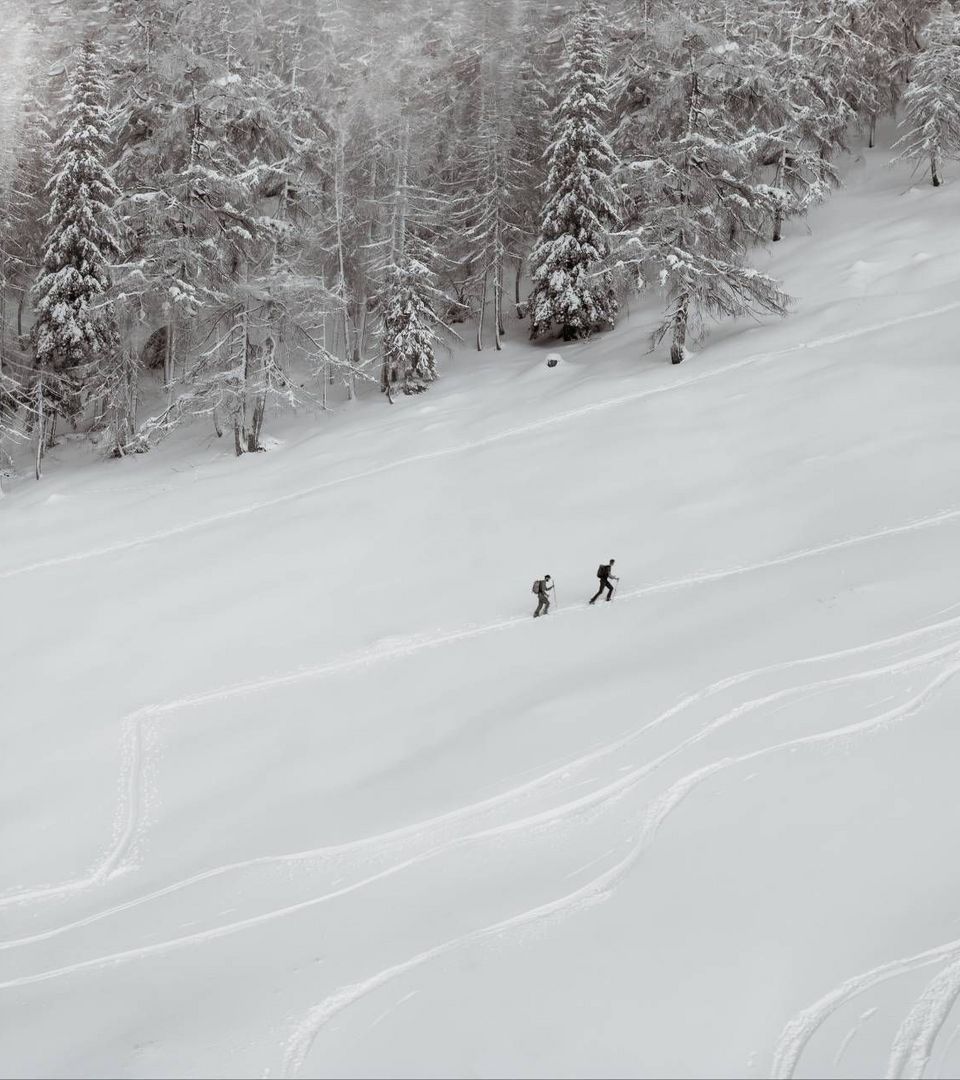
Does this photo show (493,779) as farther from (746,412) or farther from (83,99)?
(83,99)

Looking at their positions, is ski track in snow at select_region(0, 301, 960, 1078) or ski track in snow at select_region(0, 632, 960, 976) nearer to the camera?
ski track in snow at select_region(0, 301, 960, 1078)

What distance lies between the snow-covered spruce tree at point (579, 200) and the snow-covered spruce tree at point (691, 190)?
4687 millimetres

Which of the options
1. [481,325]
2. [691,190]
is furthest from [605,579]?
[481,325]

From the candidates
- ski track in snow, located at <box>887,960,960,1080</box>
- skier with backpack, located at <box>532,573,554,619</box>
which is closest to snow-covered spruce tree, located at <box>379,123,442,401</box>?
skier with backpack, located at <box>532,573,554,619</box>

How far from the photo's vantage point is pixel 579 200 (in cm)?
3062

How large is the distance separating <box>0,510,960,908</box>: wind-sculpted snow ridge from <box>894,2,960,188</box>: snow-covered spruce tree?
25502mm

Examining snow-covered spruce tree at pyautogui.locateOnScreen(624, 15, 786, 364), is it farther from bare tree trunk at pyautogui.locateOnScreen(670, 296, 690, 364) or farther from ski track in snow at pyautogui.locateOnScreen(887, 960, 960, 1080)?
ski track in snow at pyautogui.locateOnScreen(887, 960, 960, 1080)

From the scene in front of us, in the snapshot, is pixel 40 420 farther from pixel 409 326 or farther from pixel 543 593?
pixel 543 593

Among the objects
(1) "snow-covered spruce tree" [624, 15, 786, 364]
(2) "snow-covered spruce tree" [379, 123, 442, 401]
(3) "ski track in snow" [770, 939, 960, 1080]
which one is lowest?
(3) "ski track in snow" [770, 939, 960, 1080]

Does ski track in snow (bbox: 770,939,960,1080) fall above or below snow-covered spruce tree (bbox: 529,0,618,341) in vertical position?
below

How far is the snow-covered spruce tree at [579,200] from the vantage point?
100ft

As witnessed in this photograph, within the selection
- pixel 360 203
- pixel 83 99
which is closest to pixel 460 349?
pixel 360 203

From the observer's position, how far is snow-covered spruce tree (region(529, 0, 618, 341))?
30.5 m

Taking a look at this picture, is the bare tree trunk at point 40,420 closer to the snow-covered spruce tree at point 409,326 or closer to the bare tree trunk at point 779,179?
the snow-covered spruce tree at point 409,326
